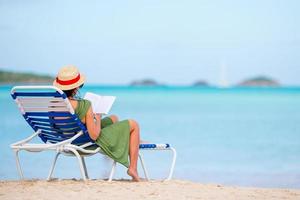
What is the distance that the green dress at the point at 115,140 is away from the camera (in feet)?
19.2

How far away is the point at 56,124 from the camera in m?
5.86

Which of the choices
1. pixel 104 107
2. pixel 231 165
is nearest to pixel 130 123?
pixel 104 107

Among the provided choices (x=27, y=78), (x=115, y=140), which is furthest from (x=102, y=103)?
(x=27, y=78)

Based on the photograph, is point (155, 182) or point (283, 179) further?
point (283, 179)

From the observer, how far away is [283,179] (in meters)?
8.67

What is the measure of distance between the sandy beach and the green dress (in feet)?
0.63

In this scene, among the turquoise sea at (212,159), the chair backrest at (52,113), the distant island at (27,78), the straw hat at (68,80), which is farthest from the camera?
the distant island at (27,78)

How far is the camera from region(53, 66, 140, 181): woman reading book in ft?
18.9

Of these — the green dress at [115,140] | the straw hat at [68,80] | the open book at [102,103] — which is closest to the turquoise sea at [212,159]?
the open book at [102,103]

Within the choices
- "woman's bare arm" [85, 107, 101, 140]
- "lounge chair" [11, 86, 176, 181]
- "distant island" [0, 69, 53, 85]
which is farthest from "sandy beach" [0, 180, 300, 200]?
"distant island" [0, 69, 53, 85]

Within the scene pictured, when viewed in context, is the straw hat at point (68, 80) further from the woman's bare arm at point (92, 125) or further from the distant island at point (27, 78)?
the distant island at point (27, 78)

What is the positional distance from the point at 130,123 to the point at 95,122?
0.94 feet

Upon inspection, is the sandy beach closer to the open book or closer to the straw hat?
the open book

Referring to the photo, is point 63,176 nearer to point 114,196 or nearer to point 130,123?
point 130,123
